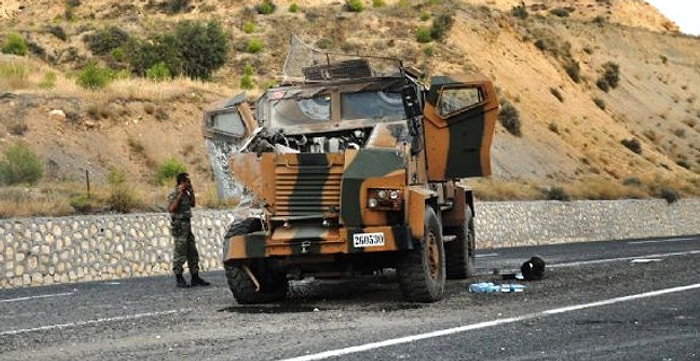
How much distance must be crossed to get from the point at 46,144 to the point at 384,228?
28369 millimetres

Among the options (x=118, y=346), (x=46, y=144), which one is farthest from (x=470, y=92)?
(x=46, y=144)

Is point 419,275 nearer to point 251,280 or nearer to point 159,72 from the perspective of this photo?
point 251,280

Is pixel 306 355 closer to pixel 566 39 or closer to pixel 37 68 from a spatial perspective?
pixel 37 68

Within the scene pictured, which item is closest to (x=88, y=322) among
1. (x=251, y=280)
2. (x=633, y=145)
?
(x=251, y=280)

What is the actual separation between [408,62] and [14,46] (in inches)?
785

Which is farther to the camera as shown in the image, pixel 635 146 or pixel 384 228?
pixel 635 146

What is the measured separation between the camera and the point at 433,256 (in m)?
14.9

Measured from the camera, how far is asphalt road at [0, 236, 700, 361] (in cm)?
973

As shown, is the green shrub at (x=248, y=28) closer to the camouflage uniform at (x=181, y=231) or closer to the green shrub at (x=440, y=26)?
the green shrub at (x=440, y=26)

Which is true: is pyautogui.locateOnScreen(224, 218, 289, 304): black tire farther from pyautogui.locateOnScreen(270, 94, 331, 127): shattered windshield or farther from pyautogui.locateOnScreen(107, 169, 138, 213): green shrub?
pyautogui.locateOnScreen(107, 169, 138, 213): green shrub

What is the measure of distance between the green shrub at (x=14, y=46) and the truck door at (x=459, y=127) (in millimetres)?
45323

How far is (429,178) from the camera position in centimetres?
1590

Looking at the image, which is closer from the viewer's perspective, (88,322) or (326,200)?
(88,322)

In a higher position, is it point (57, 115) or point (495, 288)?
point (57, 115)
